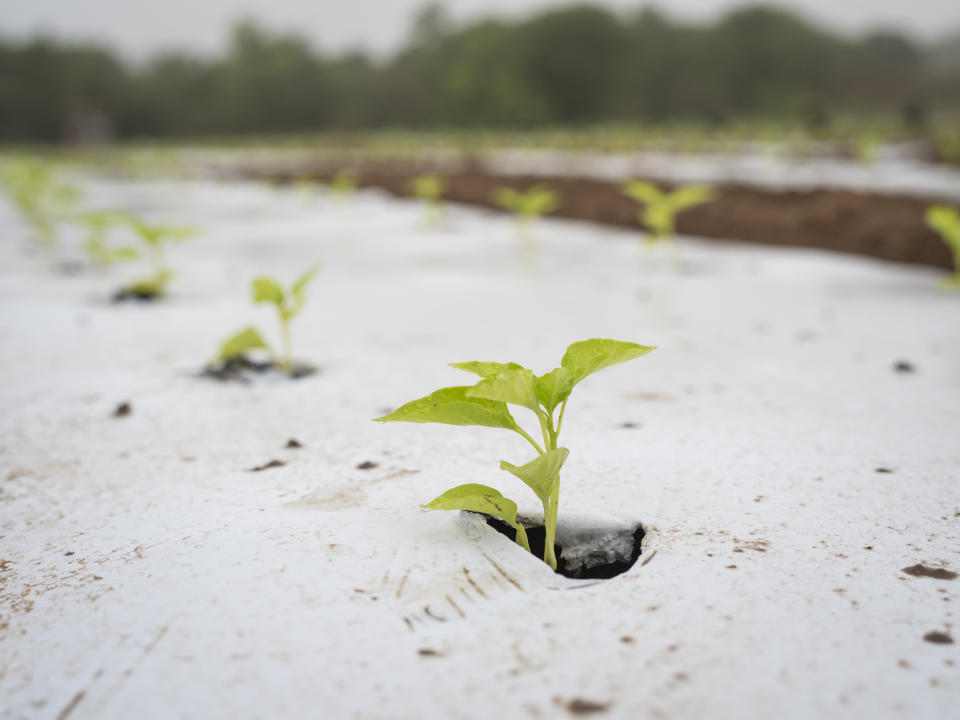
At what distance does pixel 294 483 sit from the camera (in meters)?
1.47

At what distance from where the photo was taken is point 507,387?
102 cm

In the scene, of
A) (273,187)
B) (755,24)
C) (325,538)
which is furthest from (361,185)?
(755,24)

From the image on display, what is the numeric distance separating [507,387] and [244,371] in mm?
1485

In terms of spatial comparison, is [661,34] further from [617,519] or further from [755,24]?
[617,519]

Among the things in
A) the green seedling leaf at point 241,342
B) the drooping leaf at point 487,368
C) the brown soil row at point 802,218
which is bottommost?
the green seedling leaf at point 241,342

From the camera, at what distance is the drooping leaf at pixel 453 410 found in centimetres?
108

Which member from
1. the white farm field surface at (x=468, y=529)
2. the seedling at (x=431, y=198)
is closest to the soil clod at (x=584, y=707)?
the white farm field surface at (x=468, y=529)

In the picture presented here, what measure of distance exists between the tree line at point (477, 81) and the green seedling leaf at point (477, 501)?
41.1 metres

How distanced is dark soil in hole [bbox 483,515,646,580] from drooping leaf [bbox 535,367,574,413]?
270 mm

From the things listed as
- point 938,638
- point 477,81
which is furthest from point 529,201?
point 477,81

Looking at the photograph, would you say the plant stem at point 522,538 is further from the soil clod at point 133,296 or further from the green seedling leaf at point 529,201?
the green seedling leaf at point 529,201

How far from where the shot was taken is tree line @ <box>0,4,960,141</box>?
138ft

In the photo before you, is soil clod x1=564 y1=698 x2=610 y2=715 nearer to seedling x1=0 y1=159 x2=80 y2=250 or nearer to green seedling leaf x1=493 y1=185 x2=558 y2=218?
green seedling leaf x1=493 y1=185 x2=558 y2=218

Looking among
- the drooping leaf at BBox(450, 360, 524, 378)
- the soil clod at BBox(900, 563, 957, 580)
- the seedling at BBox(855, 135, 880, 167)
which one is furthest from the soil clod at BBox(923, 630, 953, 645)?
the seedling at BBox(855, 135, 880, 167)
